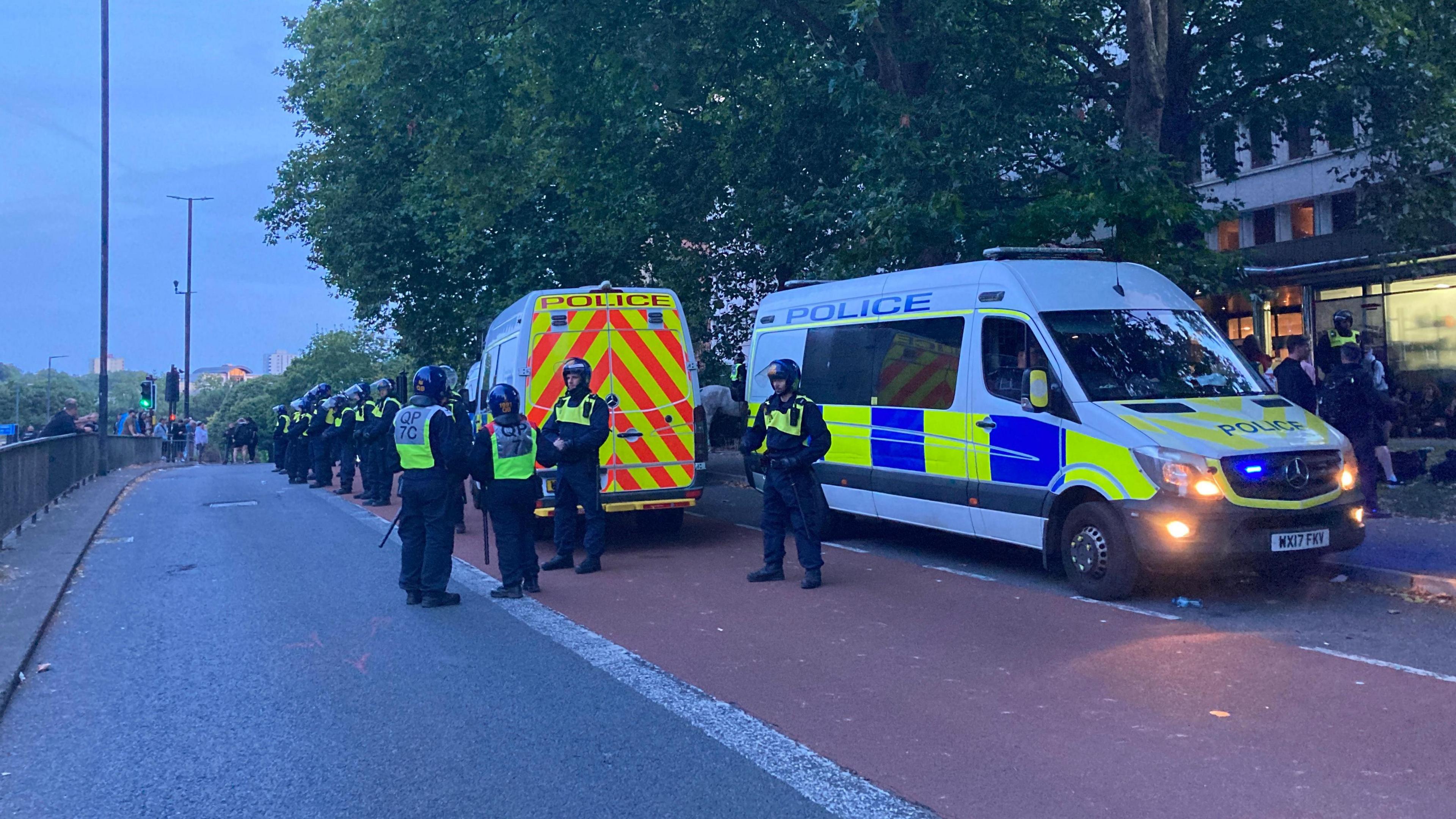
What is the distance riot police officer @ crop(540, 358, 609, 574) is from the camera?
10469mm

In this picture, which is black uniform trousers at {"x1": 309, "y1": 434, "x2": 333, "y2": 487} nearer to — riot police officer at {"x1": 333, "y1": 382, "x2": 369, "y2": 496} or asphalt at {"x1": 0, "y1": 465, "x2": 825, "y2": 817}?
riot police officer at {"x1": 333, "y1": 382, "x2": 369, "y2": 496}

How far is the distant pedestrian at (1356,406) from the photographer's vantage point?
11.4 m

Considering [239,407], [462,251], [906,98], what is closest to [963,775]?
[906,98]

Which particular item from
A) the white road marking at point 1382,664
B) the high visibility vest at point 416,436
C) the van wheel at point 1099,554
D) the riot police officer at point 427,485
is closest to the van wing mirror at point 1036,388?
the van wheel at point 1099,554

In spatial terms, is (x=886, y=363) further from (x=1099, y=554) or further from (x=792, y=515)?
(x=1099, y=554)

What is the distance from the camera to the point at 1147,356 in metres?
9.24

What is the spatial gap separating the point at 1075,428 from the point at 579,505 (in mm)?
4378

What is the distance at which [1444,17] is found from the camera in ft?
46.8

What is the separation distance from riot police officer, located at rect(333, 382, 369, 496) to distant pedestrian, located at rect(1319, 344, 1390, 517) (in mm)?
14505

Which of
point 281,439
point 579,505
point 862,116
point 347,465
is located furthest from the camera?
point 281,439

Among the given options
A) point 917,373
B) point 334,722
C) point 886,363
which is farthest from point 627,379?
point 334,722

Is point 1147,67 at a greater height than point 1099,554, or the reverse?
point 1147,67

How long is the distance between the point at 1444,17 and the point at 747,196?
918 centimetres

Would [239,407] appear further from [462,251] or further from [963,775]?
[963,775]
